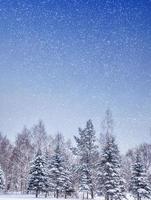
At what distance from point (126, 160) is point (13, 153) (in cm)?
3821

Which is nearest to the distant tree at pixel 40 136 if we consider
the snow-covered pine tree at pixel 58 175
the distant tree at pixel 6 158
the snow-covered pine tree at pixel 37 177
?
the distant tree at pixel 6 158

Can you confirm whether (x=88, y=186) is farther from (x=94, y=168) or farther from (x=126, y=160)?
(x=126, y=160)

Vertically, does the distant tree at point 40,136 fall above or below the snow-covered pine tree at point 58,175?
above

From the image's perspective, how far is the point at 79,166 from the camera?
55.3 meters

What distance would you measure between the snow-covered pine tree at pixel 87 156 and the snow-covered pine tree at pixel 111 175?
6.67 metres

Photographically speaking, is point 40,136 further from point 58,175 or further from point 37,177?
point 37,177

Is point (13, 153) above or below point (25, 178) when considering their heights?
above

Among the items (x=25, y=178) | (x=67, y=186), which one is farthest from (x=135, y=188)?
(x=25, y=178)

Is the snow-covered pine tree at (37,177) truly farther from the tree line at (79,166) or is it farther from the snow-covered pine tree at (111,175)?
the snow-covered pine tree at (111,175)

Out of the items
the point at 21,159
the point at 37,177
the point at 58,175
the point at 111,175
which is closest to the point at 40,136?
the point at 21,159

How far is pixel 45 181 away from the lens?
2029 inches

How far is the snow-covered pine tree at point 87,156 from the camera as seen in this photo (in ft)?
178

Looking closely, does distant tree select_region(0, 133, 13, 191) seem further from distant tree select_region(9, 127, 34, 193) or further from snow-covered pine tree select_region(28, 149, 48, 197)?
snow-covered pine tree select_region(28, 149, 48, 197)

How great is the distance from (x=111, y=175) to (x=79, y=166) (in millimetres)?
9863
